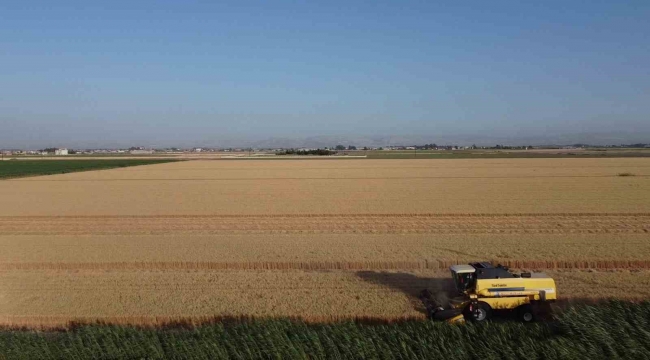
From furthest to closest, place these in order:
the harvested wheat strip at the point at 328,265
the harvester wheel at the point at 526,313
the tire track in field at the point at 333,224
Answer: the tire track in field at the point at 333,224, the harvested wheat strip at the point at 328,265, the harvester wheel at the point at 526,313

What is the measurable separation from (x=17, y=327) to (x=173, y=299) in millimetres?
2905

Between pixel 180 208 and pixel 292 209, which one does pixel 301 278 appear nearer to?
pixel 292 209

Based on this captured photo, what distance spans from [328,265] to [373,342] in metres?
6.19

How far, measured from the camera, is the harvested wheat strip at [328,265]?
13930 millimetres

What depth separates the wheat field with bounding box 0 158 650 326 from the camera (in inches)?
438

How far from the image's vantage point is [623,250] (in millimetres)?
15500

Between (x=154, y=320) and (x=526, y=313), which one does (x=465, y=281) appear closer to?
(x=526, y=313)

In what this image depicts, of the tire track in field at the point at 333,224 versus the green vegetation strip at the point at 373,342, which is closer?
the green vegetation strip at the point at 373,342

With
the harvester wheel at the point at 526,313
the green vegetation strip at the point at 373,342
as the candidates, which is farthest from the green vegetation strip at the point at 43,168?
the harvester wheel at the point at 526,313

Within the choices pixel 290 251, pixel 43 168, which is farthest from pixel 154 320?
pixel 43 168

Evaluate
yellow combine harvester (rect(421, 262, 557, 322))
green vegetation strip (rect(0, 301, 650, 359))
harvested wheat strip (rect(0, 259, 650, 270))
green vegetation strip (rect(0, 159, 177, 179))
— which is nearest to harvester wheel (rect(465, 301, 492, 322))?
yellow combine harvester (rect(421, 262, 557, 322))

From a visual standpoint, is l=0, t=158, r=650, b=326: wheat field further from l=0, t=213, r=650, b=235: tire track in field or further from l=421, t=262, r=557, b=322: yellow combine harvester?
l=421, t=262, r=557, b=322: yellow combine harvester

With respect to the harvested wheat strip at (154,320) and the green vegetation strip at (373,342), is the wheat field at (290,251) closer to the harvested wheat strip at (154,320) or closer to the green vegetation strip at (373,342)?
the harvested wheat strip at (154,320)

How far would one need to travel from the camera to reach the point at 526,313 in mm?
9789
